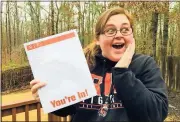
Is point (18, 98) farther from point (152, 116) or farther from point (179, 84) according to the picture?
point (152, 116)

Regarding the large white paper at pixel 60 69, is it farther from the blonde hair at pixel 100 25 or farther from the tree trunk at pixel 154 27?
the tree trunk at pixel 154 27

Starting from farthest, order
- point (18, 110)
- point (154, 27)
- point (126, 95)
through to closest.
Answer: point (18, 110) < point (154, 27) < point (126, 95)

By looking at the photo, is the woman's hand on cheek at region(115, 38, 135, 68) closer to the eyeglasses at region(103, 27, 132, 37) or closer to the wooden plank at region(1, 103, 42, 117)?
the eyeglasses at region(103, 27, 132, 37)

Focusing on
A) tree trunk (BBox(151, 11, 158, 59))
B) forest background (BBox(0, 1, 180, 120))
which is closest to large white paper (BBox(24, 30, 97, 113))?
forest background (BBox(0, 1, 180, 120))

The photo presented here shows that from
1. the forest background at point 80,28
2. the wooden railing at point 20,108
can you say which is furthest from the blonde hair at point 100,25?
the wooden railing at point 20,108

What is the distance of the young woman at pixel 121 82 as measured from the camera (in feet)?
1.97

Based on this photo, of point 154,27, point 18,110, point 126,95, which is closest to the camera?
point 126,95

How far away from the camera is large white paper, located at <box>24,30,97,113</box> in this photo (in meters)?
0.67

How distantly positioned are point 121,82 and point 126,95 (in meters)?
0.03

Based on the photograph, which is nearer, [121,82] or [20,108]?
[121,82]

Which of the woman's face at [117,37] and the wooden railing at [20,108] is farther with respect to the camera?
the wooden railing at [20,108]

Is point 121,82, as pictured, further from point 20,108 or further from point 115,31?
point 20,108

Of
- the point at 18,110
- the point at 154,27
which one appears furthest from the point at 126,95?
the point at 18,110

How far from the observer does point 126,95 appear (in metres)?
0.60
